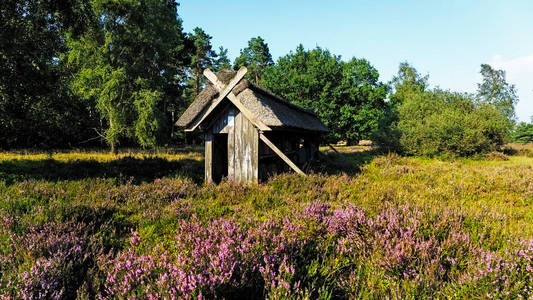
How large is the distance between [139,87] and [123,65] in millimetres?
1621

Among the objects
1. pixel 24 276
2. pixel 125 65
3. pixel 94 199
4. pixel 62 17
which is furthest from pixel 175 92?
pixel 24 276

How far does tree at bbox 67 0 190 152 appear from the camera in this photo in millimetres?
14916

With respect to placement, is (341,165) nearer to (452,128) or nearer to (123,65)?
(452,128)

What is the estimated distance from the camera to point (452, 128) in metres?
14.8

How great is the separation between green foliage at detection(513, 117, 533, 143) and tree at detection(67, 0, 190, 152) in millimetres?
41848

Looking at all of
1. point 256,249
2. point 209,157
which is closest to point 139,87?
point 209,157

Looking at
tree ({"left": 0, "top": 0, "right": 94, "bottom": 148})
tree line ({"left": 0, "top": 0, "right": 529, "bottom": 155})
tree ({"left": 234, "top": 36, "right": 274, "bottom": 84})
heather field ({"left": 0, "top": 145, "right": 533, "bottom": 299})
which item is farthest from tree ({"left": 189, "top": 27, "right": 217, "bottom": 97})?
heather field ({"left": 0, "top": 145, "right": 533, "bottom": 299})

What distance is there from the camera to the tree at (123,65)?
1492 centimetres

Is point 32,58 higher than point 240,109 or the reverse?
higher

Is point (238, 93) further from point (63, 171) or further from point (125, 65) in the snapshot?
point (125, 65)

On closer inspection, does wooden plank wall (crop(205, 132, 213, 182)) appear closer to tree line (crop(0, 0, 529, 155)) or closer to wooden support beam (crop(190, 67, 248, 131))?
wooden support beam (crop(190, 67, 248, 131))

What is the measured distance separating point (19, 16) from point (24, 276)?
393 inches

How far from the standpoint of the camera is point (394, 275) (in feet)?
7.26

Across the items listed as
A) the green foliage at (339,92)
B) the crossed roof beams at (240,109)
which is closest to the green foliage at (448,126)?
the green foliage at (339,92)
